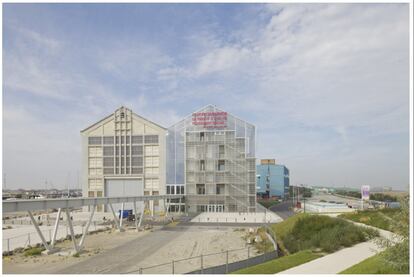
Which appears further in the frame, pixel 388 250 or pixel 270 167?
pixel 270 167

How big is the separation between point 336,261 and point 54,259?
22464mm

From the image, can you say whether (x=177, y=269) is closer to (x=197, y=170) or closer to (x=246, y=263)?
(x=246, y=263)

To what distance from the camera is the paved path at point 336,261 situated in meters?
20.1

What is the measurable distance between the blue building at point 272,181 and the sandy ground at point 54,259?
325 feet

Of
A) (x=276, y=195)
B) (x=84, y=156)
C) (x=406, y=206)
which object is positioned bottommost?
(x=276, y=195)

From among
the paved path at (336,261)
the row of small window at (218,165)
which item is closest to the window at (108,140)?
the row of small window at (218,165)

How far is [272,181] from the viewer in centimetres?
13512

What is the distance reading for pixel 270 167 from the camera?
136 metres

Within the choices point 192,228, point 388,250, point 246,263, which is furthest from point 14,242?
point 388,250

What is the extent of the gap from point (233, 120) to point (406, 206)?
5936 centimetres

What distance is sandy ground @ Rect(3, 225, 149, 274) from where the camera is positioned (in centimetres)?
2689

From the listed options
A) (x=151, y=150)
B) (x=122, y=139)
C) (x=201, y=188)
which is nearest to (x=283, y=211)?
(x=201, y=188)

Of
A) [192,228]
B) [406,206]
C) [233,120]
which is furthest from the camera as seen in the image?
[233,120]

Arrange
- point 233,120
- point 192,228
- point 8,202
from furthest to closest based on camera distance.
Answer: point 233,120 < point 192,228 < point 8,202
